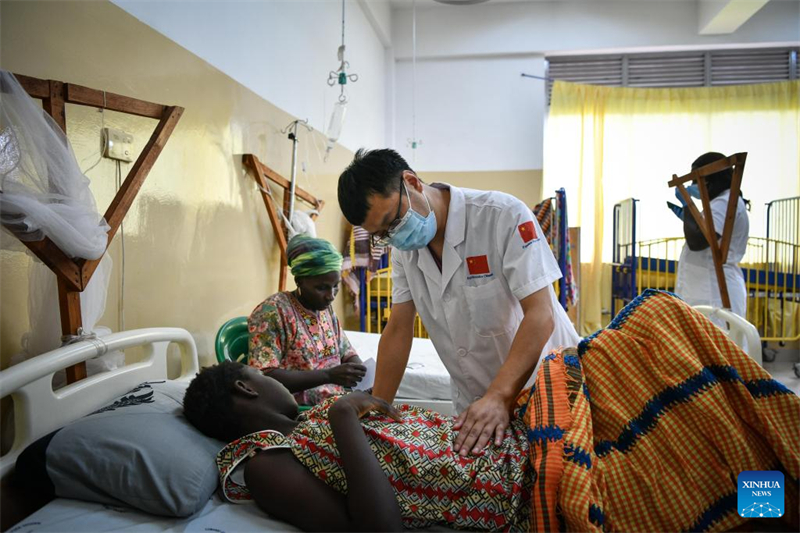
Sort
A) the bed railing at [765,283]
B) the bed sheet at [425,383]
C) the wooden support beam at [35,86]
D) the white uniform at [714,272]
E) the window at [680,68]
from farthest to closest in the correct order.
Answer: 1. the window at [680,68]
2. the bed railing at [765,283]
3. the white uniform at [714,272]
4. the bed sheet at [425,383]
5. the wooden support beam at [35,86]

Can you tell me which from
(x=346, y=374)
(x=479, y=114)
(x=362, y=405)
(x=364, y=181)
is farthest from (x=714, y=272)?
(x=479, y=114)

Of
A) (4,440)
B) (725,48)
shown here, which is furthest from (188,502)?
(725,48)

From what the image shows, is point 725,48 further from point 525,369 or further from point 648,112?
point 525,369

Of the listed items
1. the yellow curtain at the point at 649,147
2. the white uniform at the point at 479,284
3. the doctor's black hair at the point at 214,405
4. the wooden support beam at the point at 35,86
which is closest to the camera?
the wooden support beam at the point at 35,86

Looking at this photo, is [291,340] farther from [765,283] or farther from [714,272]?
[765,283]

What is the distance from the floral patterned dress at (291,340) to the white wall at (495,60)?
447 cm

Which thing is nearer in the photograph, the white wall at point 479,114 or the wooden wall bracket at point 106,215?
the wooden wall bracket at point 106,215

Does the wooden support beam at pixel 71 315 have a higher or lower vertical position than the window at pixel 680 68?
lower

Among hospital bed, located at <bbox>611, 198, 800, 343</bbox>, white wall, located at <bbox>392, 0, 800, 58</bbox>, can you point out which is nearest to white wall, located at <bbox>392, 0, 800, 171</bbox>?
white wall, located at <bbox>392, 0, 800, 58</bbox>

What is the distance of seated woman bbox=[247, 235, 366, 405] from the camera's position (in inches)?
83.5

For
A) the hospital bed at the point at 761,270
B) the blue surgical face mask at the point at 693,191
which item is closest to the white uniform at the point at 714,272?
the blue surgical face mask at the point at 693,191

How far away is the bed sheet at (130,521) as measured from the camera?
1206 mm

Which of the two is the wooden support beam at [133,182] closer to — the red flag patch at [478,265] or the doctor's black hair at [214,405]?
the doctor's black hair at [214,405]

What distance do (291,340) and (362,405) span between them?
0.96 meters
